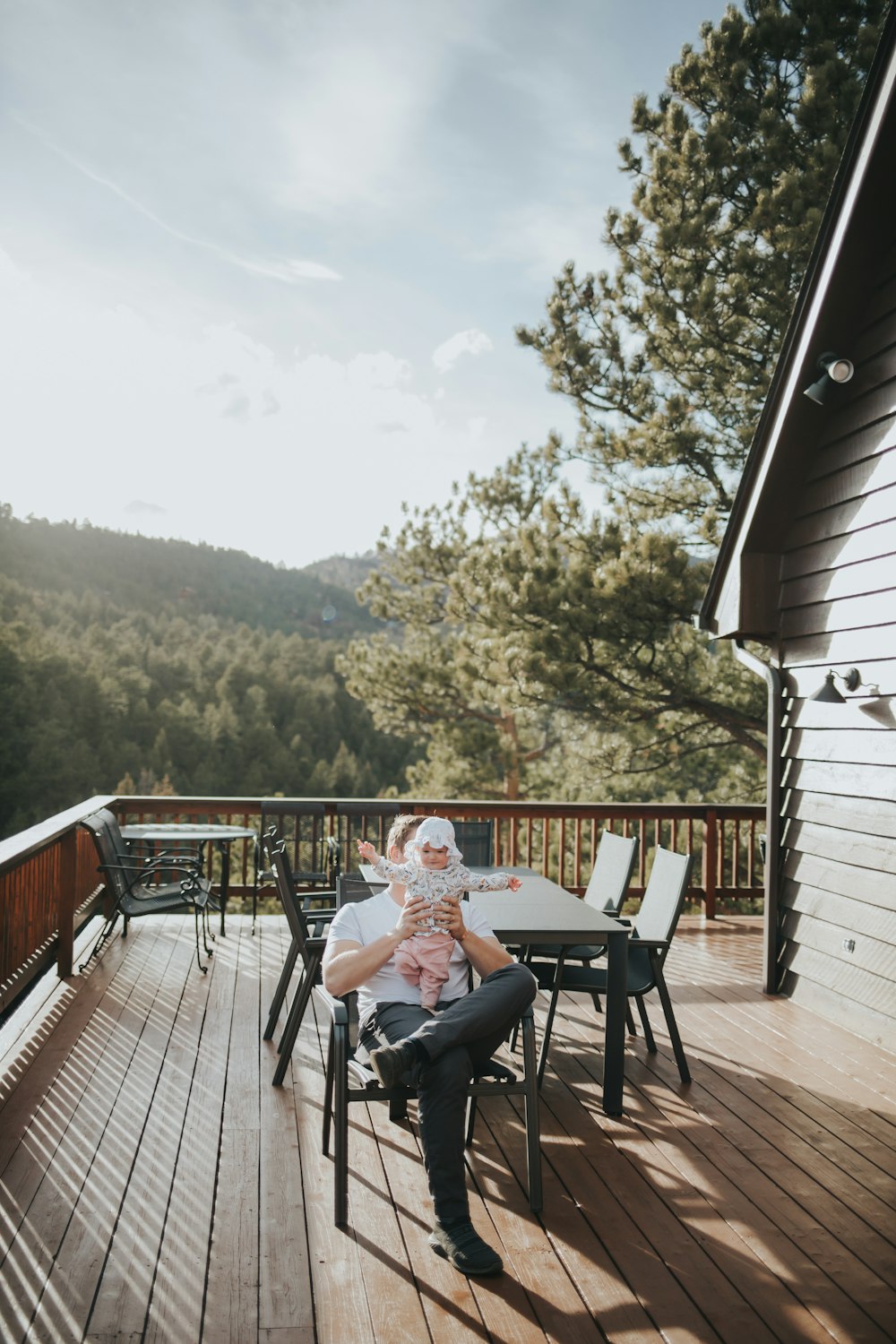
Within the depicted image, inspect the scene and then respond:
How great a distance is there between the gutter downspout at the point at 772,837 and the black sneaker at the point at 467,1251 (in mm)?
3527

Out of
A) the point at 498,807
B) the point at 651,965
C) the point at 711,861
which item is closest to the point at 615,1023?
the point at 651,965

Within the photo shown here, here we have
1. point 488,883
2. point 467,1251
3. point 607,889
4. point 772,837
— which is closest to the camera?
point 467,1251

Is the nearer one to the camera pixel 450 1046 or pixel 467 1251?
pixel 467 1251

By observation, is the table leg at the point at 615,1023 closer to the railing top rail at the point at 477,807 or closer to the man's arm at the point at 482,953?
the man's arm at the point at 482,953

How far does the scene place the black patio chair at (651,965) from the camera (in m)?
4.08

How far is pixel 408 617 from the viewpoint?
1705 centimetres

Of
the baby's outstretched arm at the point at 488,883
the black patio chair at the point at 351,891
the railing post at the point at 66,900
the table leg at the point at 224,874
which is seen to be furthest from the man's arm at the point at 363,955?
Answer: the table leg at the point at 224,874

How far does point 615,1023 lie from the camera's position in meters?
3.75

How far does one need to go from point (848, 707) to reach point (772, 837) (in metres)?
1.10

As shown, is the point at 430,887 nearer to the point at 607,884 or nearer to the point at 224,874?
the point at 607,884

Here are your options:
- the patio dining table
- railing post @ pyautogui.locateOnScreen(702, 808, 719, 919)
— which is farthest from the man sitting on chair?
railing post @ pyautogui.locateOnScreen(702, 808, 719, 919)

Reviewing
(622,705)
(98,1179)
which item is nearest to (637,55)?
(622,705)

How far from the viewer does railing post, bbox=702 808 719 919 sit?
781cm

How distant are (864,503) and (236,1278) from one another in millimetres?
4295
